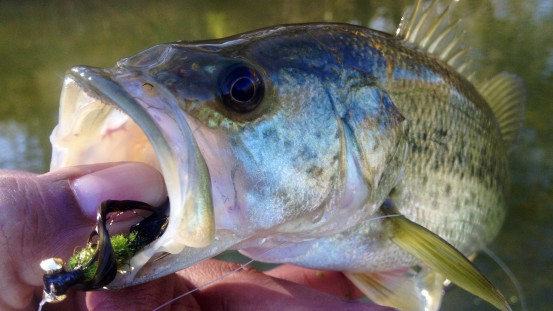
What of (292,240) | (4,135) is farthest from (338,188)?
(4,135)

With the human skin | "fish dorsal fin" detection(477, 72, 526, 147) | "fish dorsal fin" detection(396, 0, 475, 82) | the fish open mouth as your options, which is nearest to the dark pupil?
the fish open mouth

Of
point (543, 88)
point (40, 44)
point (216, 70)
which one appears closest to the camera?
point (216, 70)

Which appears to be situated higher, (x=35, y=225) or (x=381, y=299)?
(x=35, y=225)

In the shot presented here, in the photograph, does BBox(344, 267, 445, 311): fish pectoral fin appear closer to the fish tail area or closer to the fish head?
the fish tail area

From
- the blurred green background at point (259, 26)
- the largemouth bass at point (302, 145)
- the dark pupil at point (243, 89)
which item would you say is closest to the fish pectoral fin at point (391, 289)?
the largemouth bass at point (302, 145)

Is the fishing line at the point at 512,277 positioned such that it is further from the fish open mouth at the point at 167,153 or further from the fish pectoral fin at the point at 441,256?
the fish open mouth at the point at 167,153

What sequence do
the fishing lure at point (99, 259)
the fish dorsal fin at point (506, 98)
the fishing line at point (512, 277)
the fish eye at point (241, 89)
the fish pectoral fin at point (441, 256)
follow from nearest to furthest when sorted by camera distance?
the fishing lure at point (99, 259) < the fish eye at point (241, 89) < the fish pectoral fin at point (441, 256) < the fish dorsal fin at point (506, 98) < the fishing line at point (512, 277)

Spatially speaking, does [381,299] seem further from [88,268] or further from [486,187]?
[88,268]
